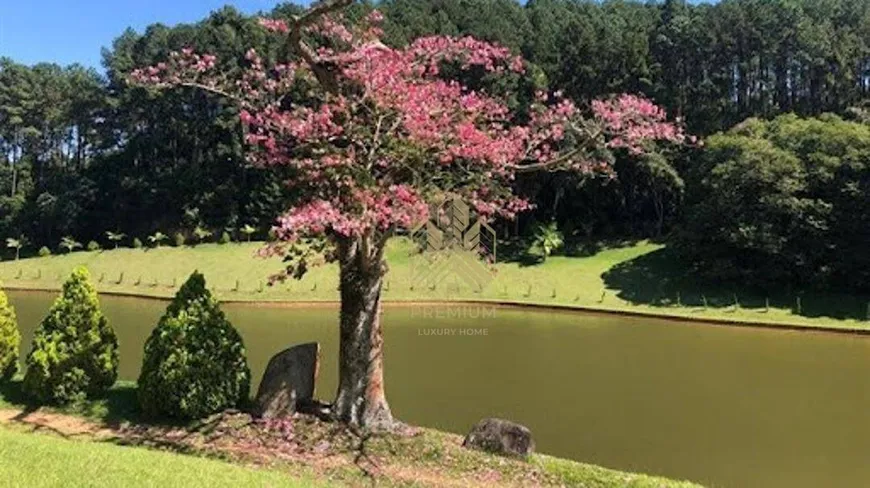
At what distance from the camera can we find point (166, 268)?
3372 centimetres

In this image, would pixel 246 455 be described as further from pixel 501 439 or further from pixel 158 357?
pixel 501 439

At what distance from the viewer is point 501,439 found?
8.03 metres

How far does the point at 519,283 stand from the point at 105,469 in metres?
25.1

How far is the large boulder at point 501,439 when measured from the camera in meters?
7.96

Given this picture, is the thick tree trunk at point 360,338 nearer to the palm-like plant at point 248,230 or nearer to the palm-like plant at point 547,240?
the palm-like plant at point 547,240

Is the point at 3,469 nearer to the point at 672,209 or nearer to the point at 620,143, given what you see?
the point at 620,143

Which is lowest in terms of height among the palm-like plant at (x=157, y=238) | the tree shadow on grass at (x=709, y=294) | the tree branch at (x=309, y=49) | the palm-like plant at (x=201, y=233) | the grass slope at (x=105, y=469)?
the grass slope at (x=105, y=469)

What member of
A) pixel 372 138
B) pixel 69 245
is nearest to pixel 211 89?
pixel 372 138

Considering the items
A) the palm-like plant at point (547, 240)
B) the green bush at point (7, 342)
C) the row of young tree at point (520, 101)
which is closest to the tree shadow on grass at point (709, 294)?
the palm-like plant at point (547, 240)

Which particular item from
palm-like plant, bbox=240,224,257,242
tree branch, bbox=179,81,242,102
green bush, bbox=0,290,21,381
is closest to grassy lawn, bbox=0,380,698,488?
green bush, bbox=0,290,21,381

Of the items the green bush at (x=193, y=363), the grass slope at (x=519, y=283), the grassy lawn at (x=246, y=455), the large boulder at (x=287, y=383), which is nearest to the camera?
the grassy lawn at (x=246, y=455)

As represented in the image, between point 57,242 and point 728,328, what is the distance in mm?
39111

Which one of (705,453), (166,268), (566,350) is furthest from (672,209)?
(705,453)

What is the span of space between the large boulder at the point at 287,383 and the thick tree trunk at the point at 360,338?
0.46 m
